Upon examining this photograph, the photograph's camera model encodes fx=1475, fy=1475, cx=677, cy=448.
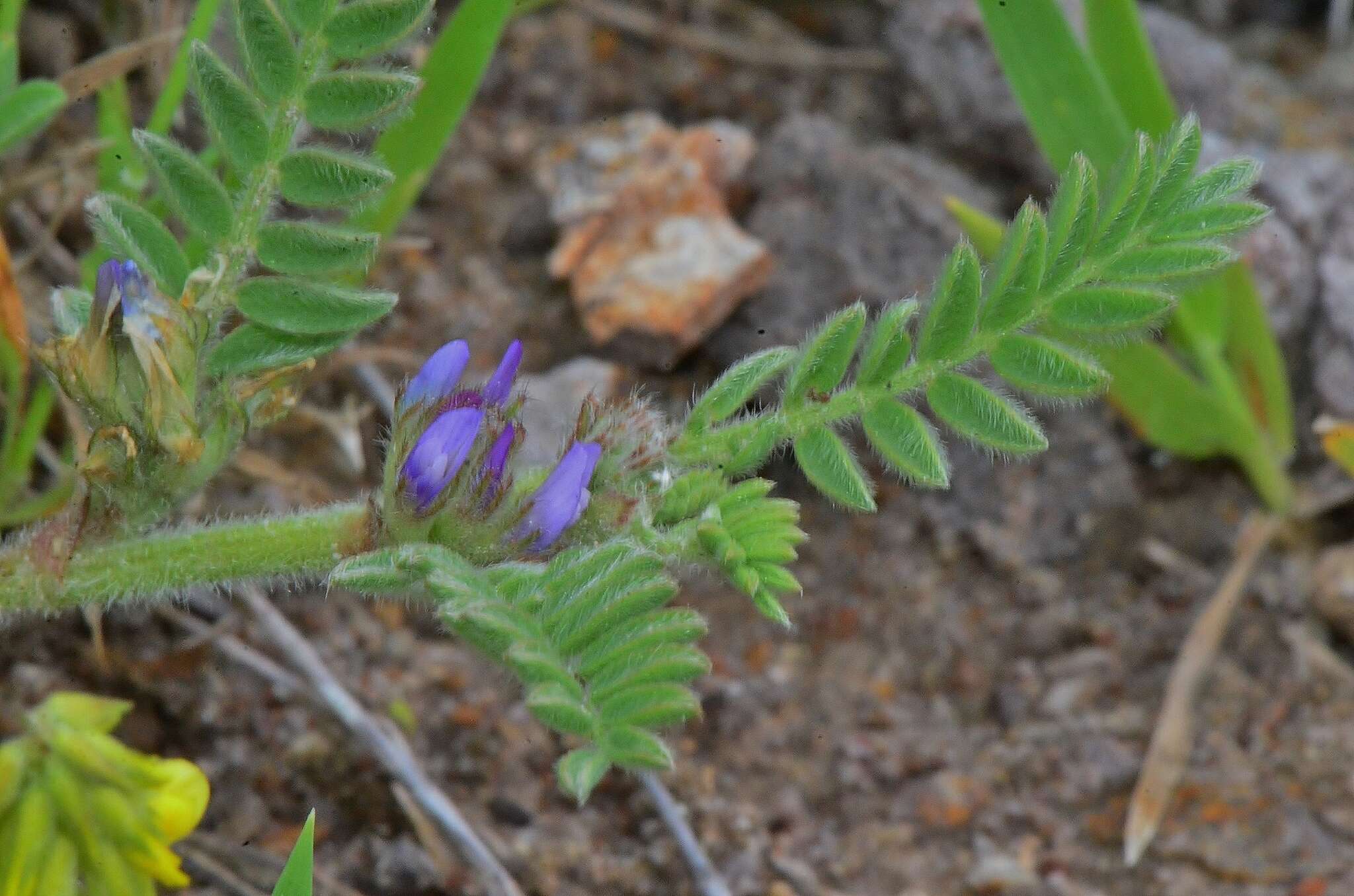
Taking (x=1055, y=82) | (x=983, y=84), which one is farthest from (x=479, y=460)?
(x=983, y=84)

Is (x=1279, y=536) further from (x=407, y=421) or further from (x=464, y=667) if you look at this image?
(x=407, y=421)

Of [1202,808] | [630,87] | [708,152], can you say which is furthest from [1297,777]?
[630,87]

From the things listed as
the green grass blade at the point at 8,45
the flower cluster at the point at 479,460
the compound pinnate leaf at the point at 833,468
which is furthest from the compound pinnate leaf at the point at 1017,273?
the green grass blade at the point at 8,45

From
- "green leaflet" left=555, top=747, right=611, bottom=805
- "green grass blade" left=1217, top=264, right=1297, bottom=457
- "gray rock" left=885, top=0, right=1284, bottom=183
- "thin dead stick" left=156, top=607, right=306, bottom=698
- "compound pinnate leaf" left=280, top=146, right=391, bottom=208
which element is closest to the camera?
"green leaflet" left=555, top=747, right=611, bottom=805

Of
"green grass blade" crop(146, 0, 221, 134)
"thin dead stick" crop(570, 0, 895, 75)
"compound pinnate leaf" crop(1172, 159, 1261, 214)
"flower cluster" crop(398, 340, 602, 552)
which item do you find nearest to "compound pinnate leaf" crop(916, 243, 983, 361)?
"compound pinnate leaf" crop(1172, 159, 1261, 214)

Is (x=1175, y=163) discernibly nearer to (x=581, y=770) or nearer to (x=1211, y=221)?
(x=1211, y=221)

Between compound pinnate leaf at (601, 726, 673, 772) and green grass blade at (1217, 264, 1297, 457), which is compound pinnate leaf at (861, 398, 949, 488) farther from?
green grass blade at (1217, 264, 1297, 457)

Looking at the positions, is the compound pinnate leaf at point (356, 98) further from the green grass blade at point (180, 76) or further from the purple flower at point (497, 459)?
the green grass blade at point (180, 76)
